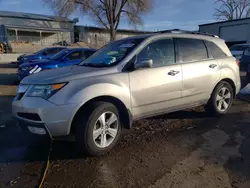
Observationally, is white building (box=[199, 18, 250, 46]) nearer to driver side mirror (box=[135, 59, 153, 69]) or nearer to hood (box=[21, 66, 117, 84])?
driver side mirror (box=[135, 59, 153, 69])

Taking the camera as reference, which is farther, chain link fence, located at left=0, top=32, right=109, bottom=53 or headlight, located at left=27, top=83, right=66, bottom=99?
chain link fence, located at left=0, top=32, right=109, bottom=53

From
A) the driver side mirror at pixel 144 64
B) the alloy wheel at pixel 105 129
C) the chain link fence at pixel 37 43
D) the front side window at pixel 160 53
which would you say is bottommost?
the alloy wheel at pixel 105 129

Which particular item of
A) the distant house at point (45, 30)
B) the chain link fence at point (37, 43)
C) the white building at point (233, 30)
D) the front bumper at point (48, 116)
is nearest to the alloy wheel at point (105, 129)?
the front bumper at point (48, 116)

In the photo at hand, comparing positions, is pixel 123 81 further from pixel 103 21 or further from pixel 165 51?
pixel 103 21

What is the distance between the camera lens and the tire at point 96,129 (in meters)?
3.19

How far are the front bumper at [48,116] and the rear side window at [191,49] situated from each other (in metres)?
2.34

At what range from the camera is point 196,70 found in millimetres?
4414

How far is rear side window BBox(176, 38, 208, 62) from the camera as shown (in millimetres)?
4359

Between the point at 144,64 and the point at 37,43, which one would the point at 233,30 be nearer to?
the point at 37,43

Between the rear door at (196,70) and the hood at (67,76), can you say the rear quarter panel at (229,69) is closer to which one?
the rear door at (196,70)

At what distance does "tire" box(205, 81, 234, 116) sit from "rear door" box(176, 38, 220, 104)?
0.17 metres

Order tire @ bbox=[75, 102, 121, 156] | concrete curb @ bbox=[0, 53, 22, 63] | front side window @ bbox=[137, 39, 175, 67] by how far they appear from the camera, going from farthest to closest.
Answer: concrete curb @ bbox=[0, 53, 22, 63] → front side window @ bbox=[137, 39, 175, 67] → tire @ bbox=[75, 102, 121, 156]

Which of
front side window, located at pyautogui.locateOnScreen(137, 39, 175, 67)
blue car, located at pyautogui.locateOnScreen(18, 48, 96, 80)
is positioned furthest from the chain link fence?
front side window, located at pyautogui.locateOnScreen(137, 39, 175, 67)

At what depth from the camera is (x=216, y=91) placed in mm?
4840
